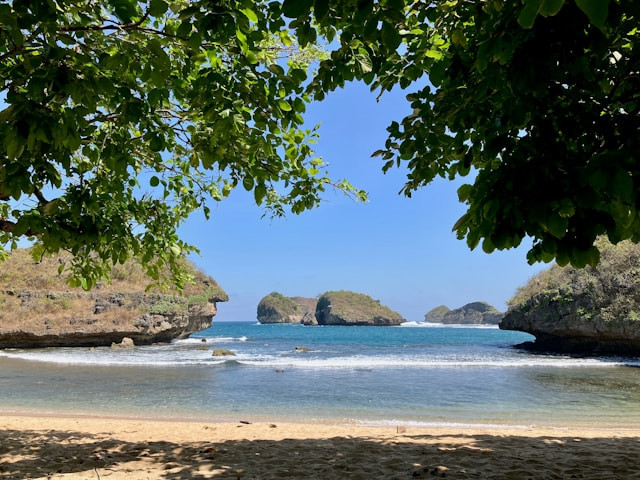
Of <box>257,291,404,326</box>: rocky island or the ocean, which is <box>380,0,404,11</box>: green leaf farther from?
<box>257,291,404,326</box>: rocky island

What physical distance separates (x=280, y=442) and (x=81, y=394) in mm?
11135

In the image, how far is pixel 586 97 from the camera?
2770mm

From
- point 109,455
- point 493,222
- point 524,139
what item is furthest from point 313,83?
point 109,455

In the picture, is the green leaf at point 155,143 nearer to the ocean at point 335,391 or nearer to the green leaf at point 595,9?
the green leaf at point 595,9

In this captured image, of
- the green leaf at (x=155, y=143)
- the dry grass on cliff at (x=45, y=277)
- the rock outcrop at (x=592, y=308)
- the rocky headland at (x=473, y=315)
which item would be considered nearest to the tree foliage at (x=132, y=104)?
the green leaf at (x=155, y=143)

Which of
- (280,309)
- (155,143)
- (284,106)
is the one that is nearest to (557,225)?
(284,106)

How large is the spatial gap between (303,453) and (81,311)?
35903 millimetres

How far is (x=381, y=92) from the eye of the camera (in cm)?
400

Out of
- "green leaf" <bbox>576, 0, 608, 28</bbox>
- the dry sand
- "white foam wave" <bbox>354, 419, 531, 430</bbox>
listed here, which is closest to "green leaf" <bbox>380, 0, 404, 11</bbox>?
"green leaf" <bbox>576, 0, 608, 28</bbox>

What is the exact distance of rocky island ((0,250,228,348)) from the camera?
33750 millimetres

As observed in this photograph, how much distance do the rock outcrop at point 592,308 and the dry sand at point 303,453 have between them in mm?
21400

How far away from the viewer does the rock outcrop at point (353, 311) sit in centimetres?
11806

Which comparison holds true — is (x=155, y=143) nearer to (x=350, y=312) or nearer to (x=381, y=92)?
(x=381, y=92)

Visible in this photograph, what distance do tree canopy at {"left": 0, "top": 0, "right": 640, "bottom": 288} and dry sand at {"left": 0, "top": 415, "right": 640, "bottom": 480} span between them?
9.45ft
